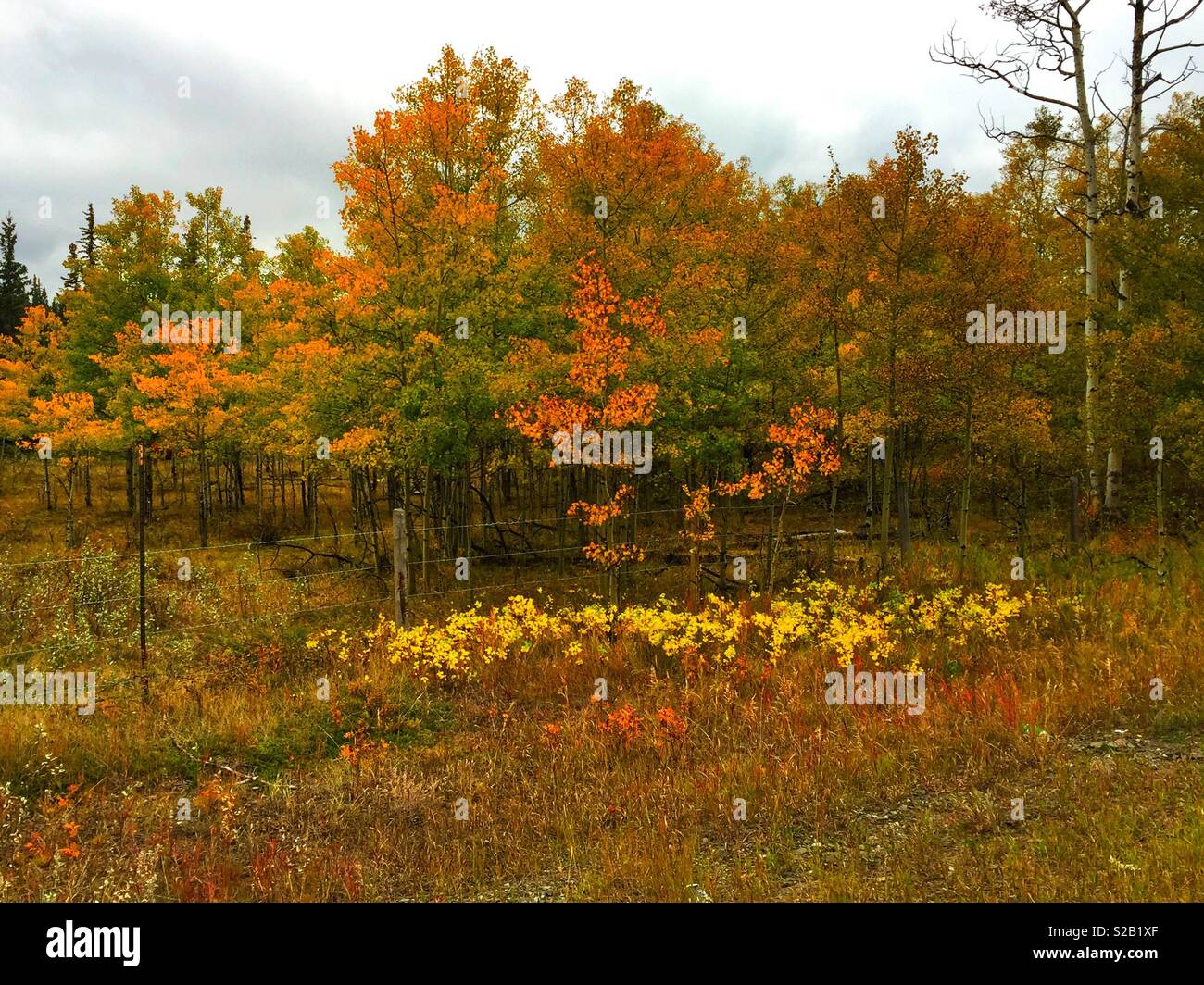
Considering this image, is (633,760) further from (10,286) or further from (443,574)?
(10,286)

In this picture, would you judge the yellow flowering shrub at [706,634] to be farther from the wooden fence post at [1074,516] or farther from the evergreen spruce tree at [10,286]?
the evergreen spruce tree at [10,286]

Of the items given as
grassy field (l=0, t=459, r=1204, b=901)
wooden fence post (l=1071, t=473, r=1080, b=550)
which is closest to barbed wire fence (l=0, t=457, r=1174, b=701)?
wooden fence post (l=1071, t=473, r=1080, b=550)

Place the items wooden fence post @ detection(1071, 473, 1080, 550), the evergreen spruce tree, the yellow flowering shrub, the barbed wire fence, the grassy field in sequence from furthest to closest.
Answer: the evergreen spruce tree, wooden fence post @ detection(1071, 473, 1080, 550), the barbed wire fence, the yellow flowering shrub, the grassy field

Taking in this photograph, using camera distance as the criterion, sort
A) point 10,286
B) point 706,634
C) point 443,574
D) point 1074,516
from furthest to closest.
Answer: point 10,286, point 443,574, point 1074,516, point 706,634

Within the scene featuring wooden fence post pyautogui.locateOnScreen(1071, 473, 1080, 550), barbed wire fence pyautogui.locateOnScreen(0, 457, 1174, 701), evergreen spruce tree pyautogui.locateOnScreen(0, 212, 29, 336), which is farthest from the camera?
evergreen spruce tree pyautogui.locateOnScreen(0, 212, 29, 336)

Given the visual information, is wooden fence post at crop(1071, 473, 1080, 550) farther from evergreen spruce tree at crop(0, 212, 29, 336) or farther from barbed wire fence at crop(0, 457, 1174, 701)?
evergreen spruce tree at crop(0, 212, 29, 336)

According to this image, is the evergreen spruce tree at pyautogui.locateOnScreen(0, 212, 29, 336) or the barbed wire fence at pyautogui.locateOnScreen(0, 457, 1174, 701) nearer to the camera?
the barbed wire fence at pyautogui.locateOnScreen(0, 457, 1174, 701)

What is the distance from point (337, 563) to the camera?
23.3 meters

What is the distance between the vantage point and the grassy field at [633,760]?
5496 mm

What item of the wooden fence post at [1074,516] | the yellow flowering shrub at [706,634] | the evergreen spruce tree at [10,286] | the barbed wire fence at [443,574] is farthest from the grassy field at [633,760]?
the evergreen spruce tree at [10,286]

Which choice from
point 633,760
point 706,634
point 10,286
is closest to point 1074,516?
point 706,634

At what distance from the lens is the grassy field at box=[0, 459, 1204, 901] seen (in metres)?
5.50

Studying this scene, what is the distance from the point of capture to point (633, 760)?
786 cm
